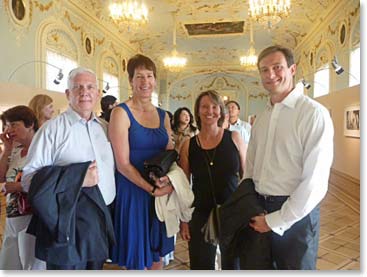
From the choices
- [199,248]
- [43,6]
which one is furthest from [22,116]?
[43,6]

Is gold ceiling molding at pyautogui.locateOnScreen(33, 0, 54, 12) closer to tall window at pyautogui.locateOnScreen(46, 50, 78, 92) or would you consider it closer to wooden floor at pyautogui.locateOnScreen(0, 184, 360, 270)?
tall window at pyautogui.locateOnScreen(46, 50, 78, 92)

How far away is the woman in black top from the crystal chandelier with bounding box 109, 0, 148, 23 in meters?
1.39

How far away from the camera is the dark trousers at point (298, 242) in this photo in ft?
2.69

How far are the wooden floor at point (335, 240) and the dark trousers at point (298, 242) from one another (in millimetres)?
148

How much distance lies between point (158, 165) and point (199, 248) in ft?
1.43

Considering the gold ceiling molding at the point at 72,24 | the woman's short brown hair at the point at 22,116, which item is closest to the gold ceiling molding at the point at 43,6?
the gold ceiling molding at the point at 72,24

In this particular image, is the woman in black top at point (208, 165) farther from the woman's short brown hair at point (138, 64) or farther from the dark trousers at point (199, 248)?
the woman's short brown hair at point (138, 64)

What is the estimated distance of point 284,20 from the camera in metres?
2.24

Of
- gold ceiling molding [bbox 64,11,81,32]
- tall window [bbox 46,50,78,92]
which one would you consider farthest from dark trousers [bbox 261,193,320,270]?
gold ceiling molding [bbox 64,11,81,32]

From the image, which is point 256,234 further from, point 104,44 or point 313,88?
point 104,44

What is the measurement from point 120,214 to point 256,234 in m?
0.53

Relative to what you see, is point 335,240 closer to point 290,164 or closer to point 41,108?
point 290,164

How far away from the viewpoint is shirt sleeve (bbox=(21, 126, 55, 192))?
832mm

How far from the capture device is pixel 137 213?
3.54ft
